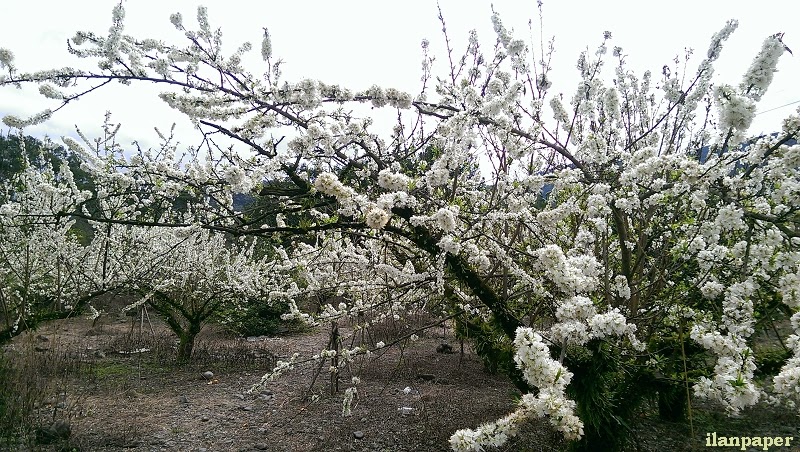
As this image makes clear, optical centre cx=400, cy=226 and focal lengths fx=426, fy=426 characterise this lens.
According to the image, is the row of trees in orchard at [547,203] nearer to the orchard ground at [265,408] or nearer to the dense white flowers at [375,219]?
the dense white flowers at [375,219]

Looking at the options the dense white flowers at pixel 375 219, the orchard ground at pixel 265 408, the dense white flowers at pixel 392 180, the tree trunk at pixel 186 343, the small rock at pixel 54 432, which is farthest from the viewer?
the tree trunk at pixel 186 343

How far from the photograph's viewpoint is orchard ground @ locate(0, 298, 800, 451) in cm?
509

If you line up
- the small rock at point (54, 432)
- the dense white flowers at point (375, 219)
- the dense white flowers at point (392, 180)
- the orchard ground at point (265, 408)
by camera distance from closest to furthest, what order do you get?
the dense white flowers at point (375, 219), the dense white flowers at point (392, 180), the small rock at point (54, 432), the orchard ground at point (265, 408)

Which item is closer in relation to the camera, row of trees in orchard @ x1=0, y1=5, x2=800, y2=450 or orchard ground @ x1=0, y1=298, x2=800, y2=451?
row of trees in orchard @ x1=0, y1=5, x2=800, y2=450

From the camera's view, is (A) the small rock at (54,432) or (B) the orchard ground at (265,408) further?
(B) the orchard ground at (265,408)

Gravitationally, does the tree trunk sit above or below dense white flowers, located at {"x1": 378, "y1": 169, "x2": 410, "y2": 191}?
below

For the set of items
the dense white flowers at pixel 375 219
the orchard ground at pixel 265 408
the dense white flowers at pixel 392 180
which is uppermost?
the dense white flowers at pixel 392 180

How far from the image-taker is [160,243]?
9164 millimetres

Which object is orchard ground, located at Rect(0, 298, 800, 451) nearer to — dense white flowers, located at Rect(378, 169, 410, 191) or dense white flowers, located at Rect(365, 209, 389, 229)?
dense white flowers, located at Rect(378, 169, 410, 191)

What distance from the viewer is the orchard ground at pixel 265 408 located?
201 inches

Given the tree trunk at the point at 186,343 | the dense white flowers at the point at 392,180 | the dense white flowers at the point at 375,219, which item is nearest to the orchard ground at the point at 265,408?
the tree trunk at the point at 186,343

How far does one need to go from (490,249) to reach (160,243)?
8182mm

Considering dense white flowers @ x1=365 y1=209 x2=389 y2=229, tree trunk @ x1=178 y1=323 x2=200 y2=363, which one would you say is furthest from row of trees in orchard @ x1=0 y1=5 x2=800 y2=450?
tree trunk @ x1=178 y1=323 x2=200 y2=363

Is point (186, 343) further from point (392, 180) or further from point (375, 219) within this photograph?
point (375, 219)
